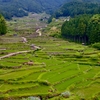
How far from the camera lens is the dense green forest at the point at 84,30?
87500mm

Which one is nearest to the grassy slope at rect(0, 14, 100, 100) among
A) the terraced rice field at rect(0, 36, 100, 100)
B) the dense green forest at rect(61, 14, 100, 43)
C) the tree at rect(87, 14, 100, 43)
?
the terraced rice field at rect(0, 36, 100, 100)

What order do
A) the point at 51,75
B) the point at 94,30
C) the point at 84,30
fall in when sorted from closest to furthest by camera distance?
the point at 51,75 → the point at 94,30 → the point at 84,30

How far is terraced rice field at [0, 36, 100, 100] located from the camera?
3759 cm

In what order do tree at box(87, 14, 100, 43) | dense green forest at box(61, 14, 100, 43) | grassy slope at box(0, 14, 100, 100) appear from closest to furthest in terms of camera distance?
grassy slope at box(0, 14, 100, 100)
tree at box(87, 14, 100, 43)
dense green forest at box(61, 14, 100, 43)

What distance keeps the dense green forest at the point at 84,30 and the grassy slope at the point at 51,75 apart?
906 inches

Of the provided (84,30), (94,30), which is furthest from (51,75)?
(84,30)

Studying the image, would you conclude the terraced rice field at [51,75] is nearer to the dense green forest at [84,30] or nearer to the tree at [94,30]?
the tree at [94,30]

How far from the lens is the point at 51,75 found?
151 ft

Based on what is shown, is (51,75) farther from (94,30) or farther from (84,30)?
(84,30)

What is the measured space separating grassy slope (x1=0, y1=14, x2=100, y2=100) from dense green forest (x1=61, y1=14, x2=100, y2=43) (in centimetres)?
2301

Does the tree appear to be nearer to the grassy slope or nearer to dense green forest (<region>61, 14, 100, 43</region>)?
dense green forest (<region>61, 14, 100, 43</region>)

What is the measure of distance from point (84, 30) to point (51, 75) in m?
53.8

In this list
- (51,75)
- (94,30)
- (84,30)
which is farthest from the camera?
(84,30)

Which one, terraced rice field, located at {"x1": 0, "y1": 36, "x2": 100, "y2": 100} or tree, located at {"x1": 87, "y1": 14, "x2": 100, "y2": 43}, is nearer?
terraced rice field, located at {"x1": 0, "y1": 36, "x2": 100, "y2": 100}
